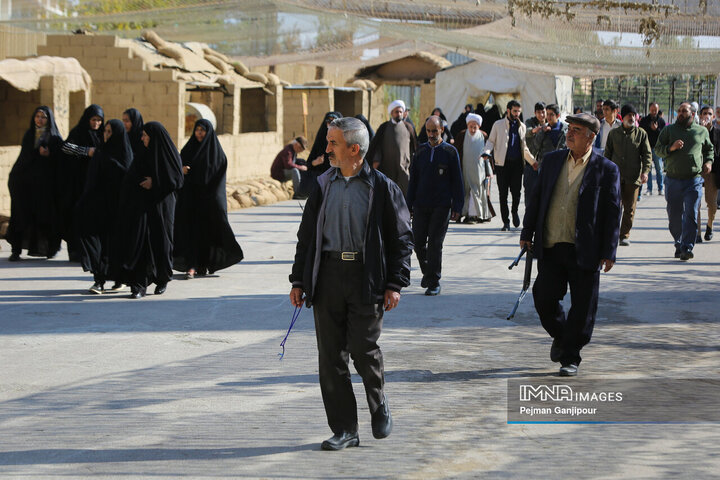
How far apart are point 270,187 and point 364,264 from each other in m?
14.7

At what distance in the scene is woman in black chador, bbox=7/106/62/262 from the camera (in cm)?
1126

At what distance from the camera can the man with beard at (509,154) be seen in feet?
46.7

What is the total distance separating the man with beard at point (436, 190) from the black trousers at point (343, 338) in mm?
4459

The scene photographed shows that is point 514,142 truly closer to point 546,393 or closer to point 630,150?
point 630,150

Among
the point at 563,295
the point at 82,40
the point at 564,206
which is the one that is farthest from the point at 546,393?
the point at 82,40

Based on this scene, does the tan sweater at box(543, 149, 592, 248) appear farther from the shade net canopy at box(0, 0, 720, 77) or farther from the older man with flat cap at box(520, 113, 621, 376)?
the shade net canopy at box(0, 0, 720, 77)

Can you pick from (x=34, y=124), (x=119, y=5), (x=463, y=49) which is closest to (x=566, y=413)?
(x=34, y=124)

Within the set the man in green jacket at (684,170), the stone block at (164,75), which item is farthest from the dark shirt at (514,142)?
the stone block at (164,75)

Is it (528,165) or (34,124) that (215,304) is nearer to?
(34,124)

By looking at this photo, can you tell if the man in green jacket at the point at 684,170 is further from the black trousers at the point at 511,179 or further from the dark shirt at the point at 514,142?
the black trousers at the point at 511,179

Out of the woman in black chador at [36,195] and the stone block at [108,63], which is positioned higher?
the stone block at [108,63]

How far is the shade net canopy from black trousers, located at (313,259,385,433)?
8346 millimetres

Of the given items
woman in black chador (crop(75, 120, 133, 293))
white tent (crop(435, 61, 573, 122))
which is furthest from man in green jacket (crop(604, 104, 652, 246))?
white tent (crop(435, 61, 573, 122))

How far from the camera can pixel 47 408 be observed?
5469mm
